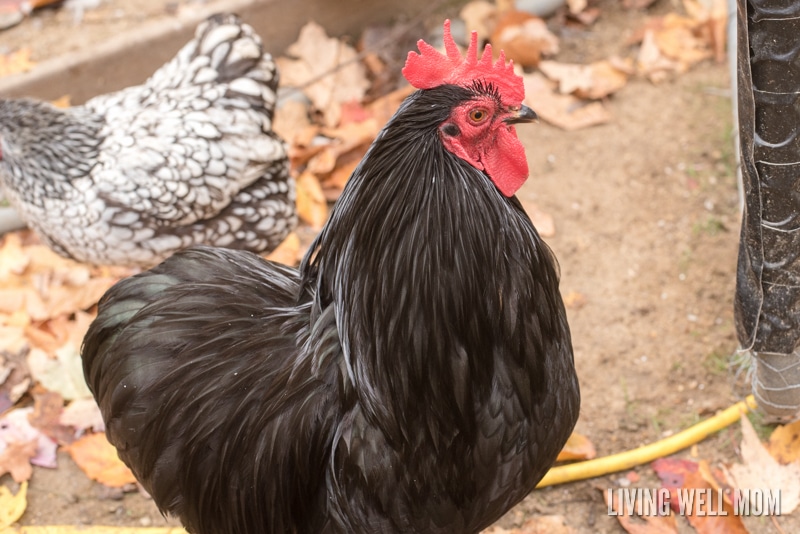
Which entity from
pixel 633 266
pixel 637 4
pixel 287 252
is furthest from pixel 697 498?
pixel 637 4

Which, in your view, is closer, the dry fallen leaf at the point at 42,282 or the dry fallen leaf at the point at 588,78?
the dry fallen leaf at the point at 42,282

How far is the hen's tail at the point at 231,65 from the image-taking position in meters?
3.29

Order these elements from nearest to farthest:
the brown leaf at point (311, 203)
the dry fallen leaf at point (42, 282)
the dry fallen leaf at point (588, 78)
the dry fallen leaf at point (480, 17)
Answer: the dry fallen leaf at point (42, 282) → the brown leaf at point (311, 203) → the dry fallen leaf at point (588, 78) → the dry fallen leaf at point (480, 17)

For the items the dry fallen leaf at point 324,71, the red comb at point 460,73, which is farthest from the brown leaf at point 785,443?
the dry fallen leaf at point 324,71

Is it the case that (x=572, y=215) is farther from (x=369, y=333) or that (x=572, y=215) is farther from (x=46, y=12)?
(x=46, y=12)

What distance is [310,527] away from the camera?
6.97 feet

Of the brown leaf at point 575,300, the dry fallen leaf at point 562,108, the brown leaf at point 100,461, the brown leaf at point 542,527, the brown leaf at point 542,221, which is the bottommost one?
the brown leaf at point 542,527

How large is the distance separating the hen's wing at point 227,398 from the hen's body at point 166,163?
0.88 metres

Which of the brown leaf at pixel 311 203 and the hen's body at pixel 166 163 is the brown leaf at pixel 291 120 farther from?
the hen's body at pixel 166 163

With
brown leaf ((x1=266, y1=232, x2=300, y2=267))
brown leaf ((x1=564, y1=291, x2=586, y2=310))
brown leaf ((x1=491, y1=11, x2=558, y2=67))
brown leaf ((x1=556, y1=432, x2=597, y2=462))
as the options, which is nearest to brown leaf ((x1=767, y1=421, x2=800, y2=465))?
brown leaf ((x1=556, y1=432, x2=597, y2=462))

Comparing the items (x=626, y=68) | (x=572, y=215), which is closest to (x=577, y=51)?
(x=626, y=68)

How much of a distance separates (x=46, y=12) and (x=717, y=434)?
4.60 meters

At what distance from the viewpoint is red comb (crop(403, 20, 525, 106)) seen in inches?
71.1

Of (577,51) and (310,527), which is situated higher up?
(577,51)
